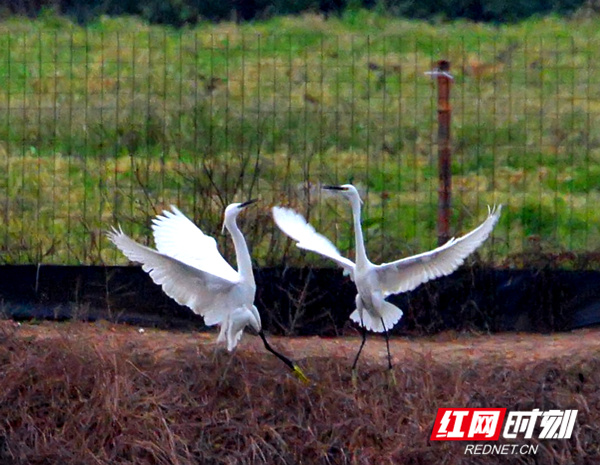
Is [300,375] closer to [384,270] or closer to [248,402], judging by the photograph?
[248,402]

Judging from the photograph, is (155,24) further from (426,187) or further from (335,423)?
(335,423)

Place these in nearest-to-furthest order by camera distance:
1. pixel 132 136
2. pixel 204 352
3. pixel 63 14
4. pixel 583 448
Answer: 1. pixel 583 448
2. pixel 204 352
3. pixel 132 136
4. pixel 63 14

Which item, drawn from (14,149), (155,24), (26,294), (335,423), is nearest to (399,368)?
(335,423)

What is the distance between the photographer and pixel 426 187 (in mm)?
10391

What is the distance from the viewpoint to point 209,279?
6.66m

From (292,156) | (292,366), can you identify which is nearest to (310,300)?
(292,366)

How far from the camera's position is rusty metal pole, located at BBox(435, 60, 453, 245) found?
811 cm

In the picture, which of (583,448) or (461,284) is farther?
(461,284)

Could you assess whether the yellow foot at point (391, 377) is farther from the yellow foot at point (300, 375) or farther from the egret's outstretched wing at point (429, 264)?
the egret's outstretched wing at point (429, 264)

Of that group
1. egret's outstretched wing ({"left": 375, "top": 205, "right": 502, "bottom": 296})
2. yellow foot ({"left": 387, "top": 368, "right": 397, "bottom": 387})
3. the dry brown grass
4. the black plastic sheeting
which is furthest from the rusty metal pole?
yellow foot ({"left": 387, "top": 368, "right": 397, "bottom": 387})

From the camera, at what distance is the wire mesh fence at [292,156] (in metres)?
8.33

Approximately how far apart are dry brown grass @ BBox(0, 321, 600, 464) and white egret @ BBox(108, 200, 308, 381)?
6.9 inches

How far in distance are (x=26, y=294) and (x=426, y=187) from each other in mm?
3899

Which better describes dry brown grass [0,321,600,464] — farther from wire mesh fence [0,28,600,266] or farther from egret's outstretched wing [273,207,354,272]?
wire mesh fence [0,28,600,266]
